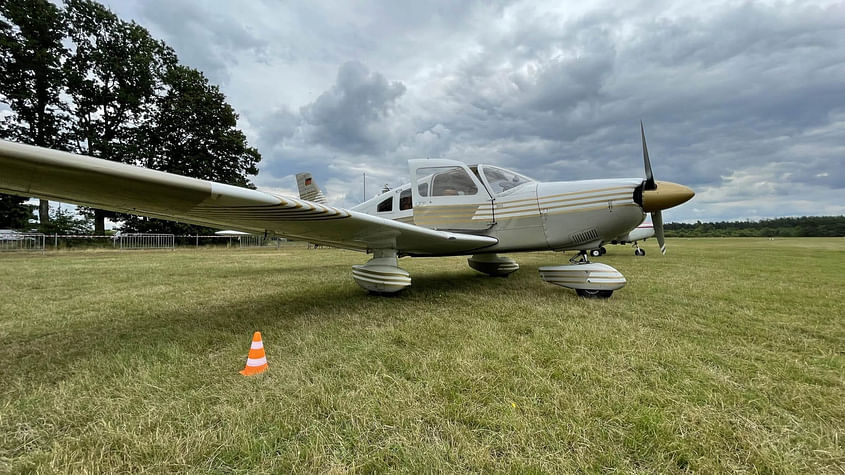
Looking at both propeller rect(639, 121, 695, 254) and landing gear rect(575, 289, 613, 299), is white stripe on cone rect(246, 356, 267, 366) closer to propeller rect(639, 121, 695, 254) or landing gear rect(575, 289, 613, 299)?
landing gear rect(575, 289, 613, 299)

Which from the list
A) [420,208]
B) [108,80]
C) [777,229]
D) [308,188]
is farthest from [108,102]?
[777,229]

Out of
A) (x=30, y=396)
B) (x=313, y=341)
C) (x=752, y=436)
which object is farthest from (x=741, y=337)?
(x=30, y=396)

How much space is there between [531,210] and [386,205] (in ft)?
8.84

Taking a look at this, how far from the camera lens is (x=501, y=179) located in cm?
483

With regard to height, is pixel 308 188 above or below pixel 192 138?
below

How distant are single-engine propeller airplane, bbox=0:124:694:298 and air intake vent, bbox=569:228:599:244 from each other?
0.04 ft

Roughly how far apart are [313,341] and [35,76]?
97.7 ft

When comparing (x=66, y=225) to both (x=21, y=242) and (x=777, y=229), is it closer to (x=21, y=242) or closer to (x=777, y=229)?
(x=21, y=242)

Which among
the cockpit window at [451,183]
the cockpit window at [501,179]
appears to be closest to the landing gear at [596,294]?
the cockpit window at [501,179]

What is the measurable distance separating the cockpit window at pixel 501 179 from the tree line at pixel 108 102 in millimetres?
25794

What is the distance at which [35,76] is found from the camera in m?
18.6

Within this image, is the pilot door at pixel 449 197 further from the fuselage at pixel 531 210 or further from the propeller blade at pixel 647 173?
the propeller blade at pixel 647 173

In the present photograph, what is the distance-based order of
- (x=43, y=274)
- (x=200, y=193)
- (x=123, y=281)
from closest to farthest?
1. (x=200, y=193)
2. (x=123, y=281)
3. (x=43, y=274)

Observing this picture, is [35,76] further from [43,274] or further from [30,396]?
[30,396]
